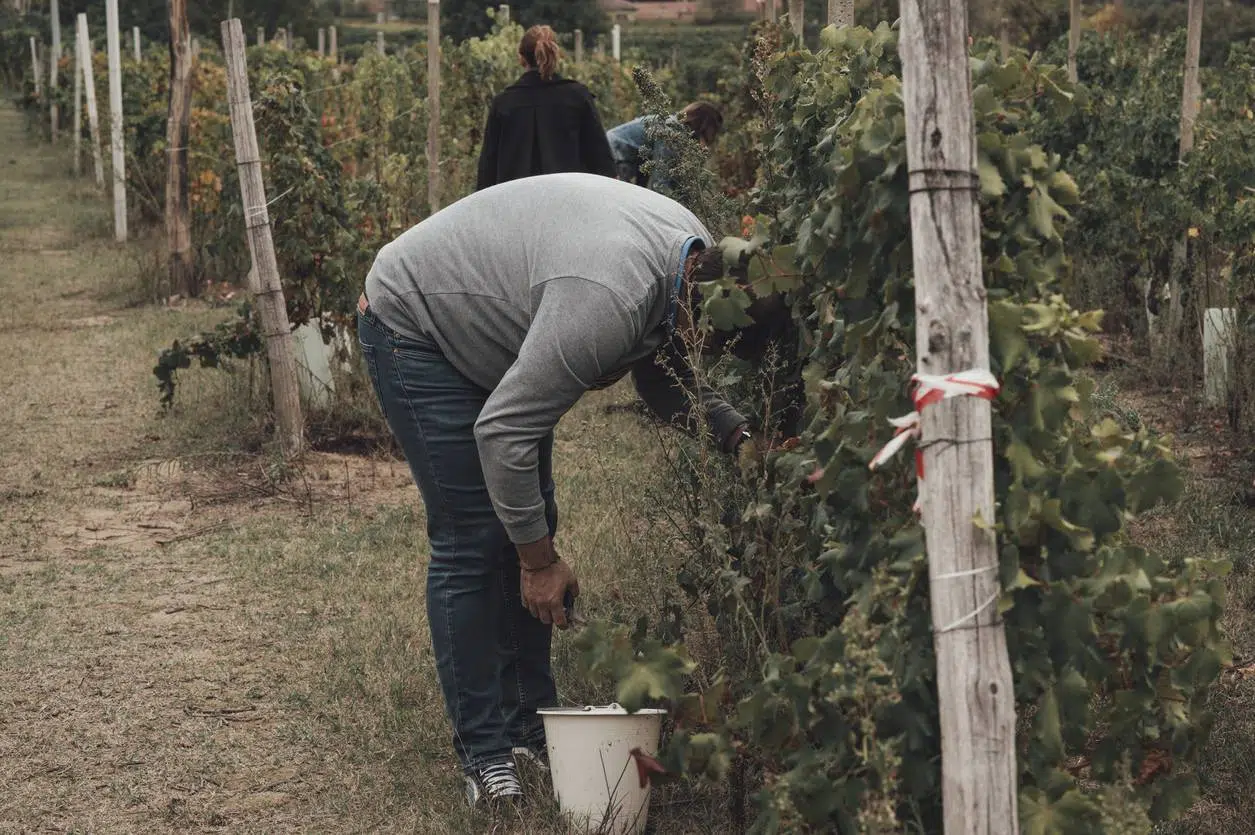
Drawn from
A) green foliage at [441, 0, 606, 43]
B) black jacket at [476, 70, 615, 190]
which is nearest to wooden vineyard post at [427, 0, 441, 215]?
black jacket at [476, 70, 615, 190]

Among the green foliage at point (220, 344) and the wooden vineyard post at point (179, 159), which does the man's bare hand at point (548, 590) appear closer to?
the green foliage at point (220, 344)

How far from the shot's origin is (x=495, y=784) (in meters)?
3.17

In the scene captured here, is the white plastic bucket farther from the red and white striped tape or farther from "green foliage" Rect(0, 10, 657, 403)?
"green foliage" Rect(0, 10, 657, 403)

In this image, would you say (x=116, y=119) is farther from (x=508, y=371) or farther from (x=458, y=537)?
(x=508, y=371)

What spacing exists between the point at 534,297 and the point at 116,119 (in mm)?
10162

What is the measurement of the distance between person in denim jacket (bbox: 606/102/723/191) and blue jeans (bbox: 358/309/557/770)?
48.4 inches

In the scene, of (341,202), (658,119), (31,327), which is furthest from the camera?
(31,327)

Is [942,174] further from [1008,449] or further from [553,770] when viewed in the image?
[553,770]

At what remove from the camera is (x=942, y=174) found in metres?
2.12

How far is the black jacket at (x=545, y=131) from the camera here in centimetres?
691

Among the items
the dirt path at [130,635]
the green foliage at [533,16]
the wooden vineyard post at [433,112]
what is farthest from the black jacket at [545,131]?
the green foliage at [533,16]

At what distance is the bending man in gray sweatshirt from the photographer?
2697 mm

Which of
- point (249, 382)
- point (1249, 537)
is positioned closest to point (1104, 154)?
point (1249, 537)

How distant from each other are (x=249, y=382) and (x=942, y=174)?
499 centimetres
